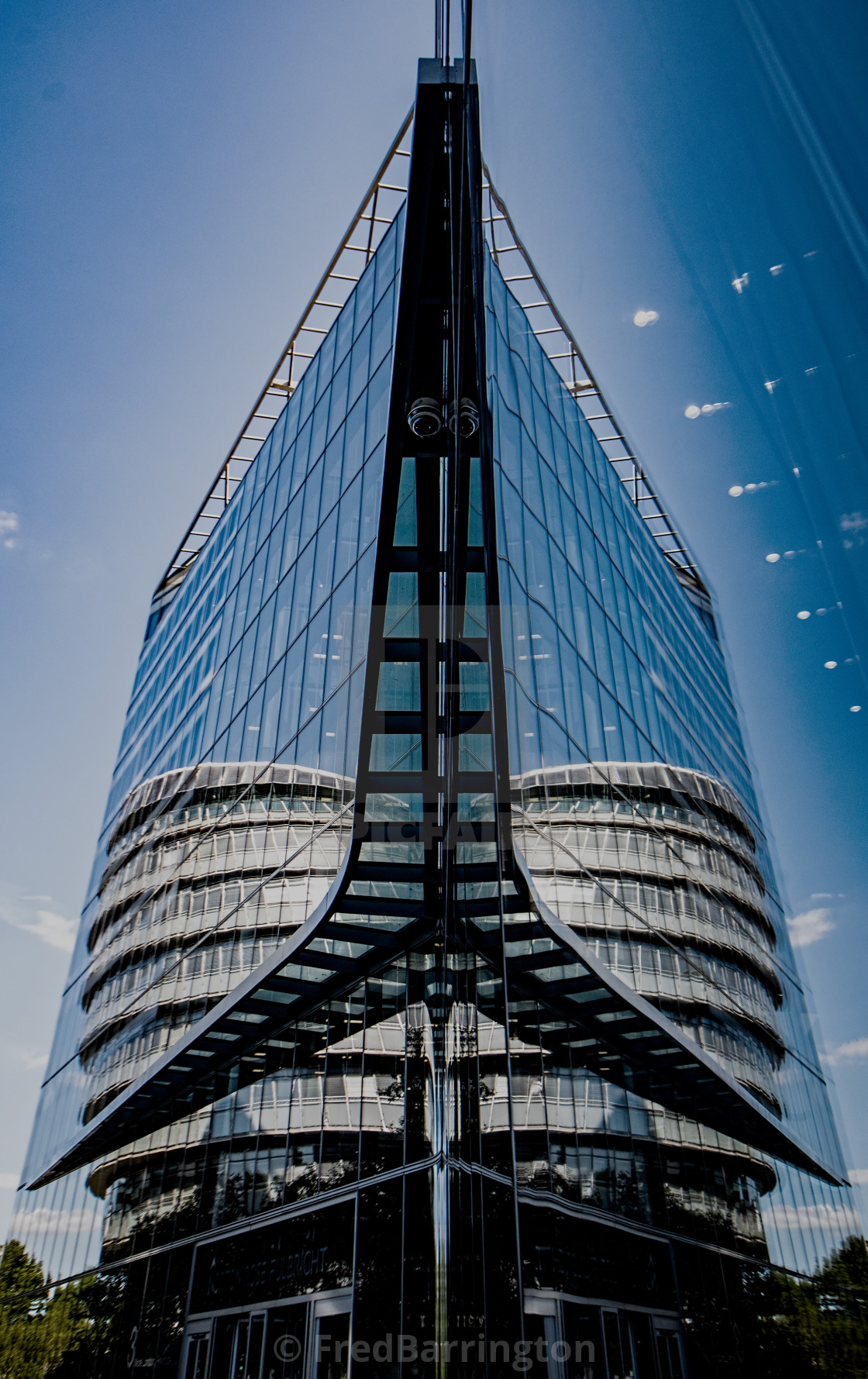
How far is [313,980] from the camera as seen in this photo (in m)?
17.5

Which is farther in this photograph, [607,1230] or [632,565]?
[632,565]

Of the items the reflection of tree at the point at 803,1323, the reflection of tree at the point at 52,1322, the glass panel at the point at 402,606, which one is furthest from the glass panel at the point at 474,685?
the reflection of tree at the point at 52,1322

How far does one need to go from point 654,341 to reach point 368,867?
13.5 meters

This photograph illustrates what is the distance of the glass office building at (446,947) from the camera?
1152cm

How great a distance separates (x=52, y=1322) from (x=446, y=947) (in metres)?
18.5

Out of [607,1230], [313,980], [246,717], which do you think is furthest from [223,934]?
[607,1230]

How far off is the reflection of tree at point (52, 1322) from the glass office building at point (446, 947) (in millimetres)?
251

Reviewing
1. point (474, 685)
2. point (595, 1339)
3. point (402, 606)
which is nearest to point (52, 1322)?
point (595, 1339)

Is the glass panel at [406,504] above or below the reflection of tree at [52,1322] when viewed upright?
above

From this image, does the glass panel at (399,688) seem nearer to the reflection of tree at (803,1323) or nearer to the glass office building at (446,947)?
the glass office building at (446,947)

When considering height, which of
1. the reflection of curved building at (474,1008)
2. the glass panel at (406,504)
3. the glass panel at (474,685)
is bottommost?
the reflection of curved building at (474,1008)

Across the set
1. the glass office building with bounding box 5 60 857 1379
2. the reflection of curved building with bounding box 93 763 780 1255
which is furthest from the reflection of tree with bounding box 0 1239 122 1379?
the reflection of curved building with bounding box 93 763 780 1255

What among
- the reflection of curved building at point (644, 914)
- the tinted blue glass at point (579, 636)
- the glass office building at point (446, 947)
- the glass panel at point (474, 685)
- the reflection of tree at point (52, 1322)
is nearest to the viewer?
the glass office building at point (446, 947)

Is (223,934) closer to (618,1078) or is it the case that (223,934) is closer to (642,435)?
(618,1078)
